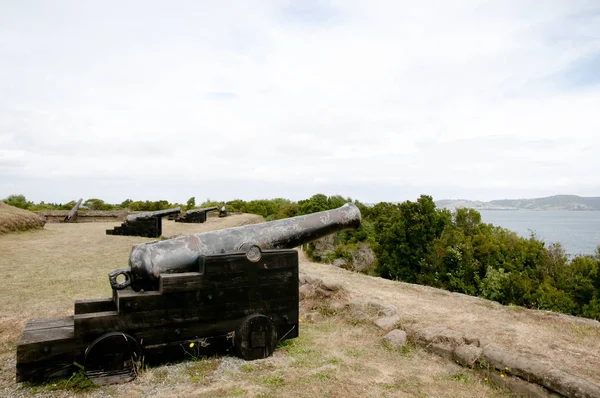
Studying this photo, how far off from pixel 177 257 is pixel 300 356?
1.47 meters

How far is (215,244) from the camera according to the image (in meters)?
3.87

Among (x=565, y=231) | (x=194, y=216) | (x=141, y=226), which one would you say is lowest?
(x=565, y=231)

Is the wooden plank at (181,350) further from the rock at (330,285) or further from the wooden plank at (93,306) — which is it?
Answer: the rock at (330,285)

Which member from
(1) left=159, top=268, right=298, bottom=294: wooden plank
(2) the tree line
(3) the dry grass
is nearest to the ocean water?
(2) the tree line

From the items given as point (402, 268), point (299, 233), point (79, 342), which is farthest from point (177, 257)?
point (402, 268)

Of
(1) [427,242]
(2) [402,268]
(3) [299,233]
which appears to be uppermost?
(3) [299,233]

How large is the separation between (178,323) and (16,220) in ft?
41.6

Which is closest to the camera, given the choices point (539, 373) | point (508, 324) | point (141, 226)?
point (539, 373)

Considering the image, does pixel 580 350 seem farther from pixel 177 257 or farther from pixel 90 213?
pixel 90 213

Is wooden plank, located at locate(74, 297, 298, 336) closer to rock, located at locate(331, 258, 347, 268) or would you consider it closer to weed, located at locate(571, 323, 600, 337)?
weed, located at locate(571, 323, 600, 337)

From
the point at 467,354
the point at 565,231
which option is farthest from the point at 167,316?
the point at 565,231

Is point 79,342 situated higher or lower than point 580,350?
Result: higher

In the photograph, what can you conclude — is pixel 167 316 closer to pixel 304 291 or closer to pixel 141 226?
pixel 304 291

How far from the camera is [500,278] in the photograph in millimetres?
8617
